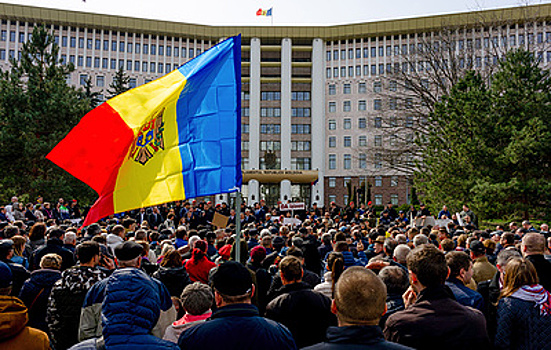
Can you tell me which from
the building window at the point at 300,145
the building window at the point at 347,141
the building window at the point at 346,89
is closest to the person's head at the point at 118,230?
the building window at the point at 300,145

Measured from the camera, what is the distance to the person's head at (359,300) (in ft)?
8.24

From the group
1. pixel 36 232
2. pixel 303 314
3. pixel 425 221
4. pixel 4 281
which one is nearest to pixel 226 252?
pixel 303 314

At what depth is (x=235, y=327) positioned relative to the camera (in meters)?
2.91

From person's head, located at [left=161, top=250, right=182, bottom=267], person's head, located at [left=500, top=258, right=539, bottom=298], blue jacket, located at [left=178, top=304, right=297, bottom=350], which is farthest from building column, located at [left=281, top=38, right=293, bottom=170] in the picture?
blue jacket, located at [left=178, top=304, right=297, bottom=350]

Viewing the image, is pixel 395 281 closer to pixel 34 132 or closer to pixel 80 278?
pixel 80 278

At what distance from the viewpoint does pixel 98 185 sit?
6.06m

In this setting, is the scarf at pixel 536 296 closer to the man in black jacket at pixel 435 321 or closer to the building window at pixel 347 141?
the man in black jacket at pixel 435 321

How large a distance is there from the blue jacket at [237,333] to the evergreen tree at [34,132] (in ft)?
97.9

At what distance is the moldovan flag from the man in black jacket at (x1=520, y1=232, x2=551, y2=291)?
3.74 meters

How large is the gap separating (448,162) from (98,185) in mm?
19570

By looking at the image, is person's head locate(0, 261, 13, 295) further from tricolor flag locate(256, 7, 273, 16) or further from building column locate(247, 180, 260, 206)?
tricolor flag locate(256, 7, 273, 16)

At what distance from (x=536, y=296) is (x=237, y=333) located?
281 cm

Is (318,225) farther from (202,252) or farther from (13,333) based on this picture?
(13,333)

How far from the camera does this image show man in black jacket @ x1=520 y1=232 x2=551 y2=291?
212 inches
